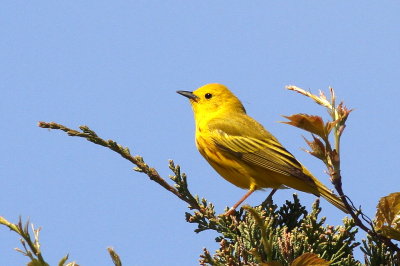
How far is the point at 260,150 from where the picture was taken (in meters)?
6.20

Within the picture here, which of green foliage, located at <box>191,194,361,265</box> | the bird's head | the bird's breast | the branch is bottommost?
green foliage, located at <box>191,194,361,265</box>

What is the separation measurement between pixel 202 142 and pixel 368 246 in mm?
3453

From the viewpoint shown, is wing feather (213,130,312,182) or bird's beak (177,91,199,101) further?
bird's beak (177,91,199,101)

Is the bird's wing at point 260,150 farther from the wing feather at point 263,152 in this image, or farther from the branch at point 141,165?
the branch at point 141,165

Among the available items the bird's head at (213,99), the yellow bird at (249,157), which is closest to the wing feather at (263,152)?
the yellow bird at (249,157)

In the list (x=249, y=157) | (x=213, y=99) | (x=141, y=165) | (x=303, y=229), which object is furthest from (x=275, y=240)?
(x=213, y=99)

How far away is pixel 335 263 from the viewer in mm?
3059

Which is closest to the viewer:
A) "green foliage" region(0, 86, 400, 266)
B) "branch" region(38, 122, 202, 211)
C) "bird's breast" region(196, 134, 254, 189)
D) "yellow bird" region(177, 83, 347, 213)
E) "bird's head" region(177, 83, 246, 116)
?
"green foliage" region(0, 86, 400, 266)

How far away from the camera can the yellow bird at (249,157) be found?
225 inches

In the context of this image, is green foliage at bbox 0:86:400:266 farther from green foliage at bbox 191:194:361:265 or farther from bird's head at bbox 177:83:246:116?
bird's head at bbox 177:83:246:116

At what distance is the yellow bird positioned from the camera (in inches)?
225

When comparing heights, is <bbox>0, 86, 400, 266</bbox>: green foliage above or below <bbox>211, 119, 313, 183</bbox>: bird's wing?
below

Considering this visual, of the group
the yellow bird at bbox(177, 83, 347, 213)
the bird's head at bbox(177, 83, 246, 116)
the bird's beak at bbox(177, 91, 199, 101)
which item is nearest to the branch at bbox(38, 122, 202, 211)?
the yellow bird at bbox(177, 83, 347, 213)

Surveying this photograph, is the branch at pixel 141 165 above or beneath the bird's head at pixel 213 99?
beneath
